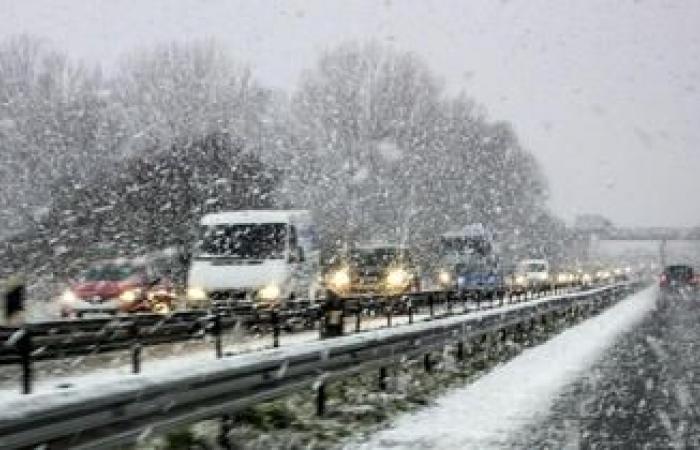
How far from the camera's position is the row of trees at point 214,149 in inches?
2132

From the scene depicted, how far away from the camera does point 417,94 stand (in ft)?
270

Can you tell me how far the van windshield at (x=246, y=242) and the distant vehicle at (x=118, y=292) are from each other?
135 cm

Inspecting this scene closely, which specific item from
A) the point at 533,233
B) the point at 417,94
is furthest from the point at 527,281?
the point at 533,233

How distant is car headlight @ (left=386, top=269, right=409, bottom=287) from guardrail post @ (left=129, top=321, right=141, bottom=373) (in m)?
20.7

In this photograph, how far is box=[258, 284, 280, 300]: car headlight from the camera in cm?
2509

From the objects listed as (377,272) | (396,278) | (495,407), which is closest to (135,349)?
(495,407)

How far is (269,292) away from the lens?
989 inches

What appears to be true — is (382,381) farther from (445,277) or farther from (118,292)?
(445,277)

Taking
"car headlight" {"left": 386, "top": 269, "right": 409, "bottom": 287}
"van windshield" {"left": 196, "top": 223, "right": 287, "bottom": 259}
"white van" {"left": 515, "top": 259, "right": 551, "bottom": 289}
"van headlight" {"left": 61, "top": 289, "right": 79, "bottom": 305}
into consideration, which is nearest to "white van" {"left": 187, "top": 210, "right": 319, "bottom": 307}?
"van windshield" {"left": 196, "top": 223, "right": 287, "bottom": 259}

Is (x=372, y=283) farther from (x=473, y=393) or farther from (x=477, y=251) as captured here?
(x=473, y=393)

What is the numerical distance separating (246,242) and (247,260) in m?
0.45

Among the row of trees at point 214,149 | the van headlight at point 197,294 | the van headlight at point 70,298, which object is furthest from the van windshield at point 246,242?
the row of trees at point 214,149

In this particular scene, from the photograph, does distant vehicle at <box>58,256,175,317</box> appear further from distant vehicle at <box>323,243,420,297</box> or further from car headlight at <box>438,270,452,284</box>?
car headlight at <box>438,270,452,284</box>

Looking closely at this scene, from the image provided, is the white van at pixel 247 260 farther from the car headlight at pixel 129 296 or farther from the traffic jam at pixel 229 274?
the car headlight at pixel 129 296
